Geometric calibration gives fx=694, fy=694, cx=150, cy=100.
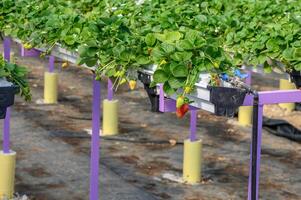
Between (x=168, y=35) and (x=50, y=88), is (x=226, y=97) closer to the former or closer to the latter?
(x=168, y=35)

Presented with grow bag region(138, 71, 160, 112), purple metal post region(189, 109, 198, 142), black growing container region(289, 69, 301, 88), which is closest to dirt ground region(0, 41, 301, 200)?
purple metal post region(189, 109, 198, 142)

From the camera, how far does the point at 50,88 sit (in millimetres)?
18266

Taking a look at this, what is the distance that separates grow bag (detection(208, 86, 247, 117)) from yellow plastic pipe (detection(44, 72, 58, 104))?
12.6m

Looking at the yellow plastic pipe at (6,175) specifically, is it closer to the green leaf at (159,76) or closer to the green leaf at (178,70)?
the green leaf at (159,76)

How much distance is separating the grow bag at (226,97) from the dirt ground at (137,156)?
17.4 feet

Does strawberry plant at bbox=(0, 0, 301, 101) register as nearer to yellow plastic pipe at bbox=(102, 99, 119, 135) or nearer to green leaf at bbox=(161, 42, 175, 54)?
green leaf at bbox=(161, 42, 175, 54)

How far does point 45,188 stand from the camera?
11242 mm

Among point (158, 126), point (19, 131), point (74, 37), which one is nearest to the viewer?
point (74, 37)

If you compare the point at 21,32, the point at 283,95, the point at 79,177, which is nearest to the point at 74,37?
the point at 21,32

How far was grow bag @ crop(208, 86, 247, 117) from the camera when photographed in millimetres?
5863

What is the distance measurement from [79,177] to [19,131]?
12.0ft

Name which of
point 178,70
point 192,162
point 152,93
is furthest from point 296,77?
point 192,162

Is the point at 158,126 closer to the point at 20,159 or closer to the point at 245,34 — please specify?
the point at 20,159

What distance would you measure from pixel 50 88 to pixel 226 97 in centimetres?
1280
